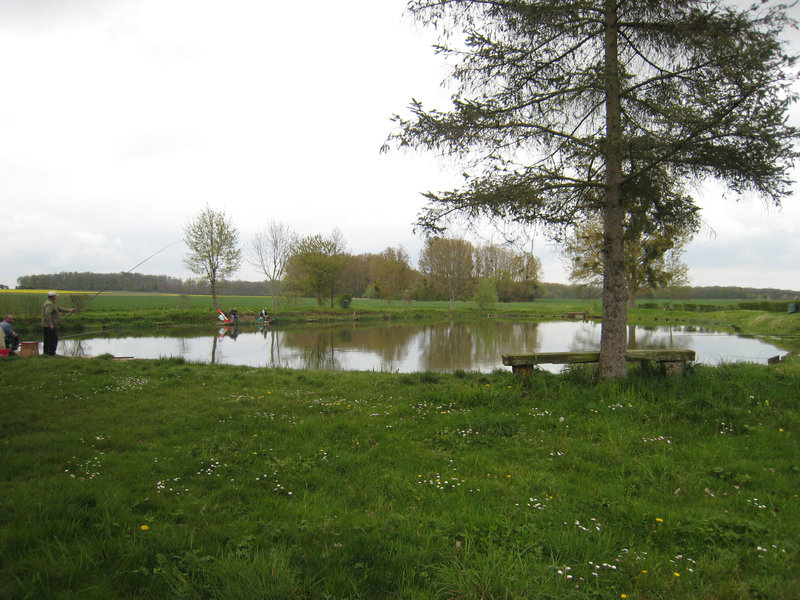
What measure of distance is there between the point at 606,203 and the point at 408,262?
159ft

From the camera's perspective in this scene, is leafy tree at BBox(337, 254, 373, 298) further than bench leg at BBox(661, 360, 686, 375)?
Yes

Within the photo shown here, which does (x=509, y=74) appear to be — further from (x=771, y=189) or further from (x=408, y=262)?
(x=408, y=262)

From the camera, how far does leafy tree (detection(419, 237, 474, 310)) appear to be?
179ft

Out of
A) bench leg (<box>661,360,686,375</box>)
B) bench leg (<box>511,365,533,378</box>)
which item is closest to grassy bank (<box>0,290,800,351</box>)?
bench leg (<box>511,365,533,378</box>)

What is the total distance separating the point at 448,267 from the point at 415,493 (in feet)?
171

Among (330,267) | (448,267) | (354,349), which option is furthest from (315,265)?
(354,349)

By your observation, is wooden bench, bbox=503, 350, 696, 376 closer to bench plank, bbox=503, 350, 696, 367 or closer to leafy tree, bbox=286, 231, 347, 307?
bench plank, bbox=503, 350, 696, 367

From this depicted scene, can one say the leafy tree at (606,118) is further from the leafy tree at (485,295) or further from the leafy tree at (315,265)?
the leafy tree at (485,295)

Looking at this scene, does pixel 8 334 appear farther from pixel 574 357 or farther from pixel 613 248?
pixel 613 248

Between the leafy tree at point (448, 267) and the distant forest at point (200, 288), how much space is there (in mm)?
13573

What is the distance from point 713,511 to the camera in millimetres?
Result: 3457

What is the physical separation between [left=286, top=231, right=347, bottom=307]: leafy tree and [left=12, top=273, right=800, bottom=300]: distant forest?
7.24 meters

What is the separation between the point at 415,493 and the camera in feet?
12.4

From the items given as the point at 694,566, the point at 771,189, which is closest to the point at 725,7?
the point at 771,189
